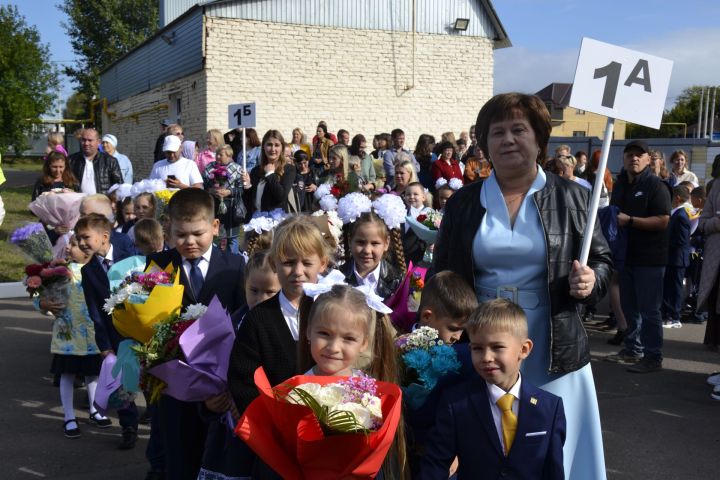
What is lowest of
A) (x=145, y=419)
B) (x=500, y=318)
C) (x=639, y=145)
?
(x=145, y=419)

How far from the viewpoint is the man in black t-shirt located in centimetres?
695

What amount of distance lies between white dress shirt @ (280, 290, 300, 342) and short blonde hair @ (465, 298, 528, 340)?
0.83 m

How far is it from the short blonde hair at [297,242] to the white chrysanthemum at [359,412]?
3.81ft

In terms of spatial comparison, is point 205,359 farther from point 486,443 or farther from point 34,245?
point 34,245

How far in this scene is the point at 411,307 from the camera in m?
4.21

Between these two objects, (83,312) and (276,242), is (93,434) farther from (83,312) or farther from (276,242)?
(276,242)

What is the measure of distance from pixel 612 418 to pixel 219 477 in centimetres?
356

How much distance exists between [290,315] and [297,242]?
13.8 inches

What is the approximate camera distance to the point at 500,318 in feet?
8.70

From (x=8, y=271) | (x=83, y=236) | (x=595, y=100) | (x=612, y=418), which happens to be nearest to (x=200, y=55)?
(x=8, y=271)

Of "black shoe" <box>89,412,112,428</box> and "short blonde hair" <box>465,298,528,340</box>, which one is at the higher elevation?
"short blonde hair" <box>465,298,528,340</box>

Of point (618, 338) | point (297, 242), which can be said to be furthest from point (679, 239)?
point (297, 242)

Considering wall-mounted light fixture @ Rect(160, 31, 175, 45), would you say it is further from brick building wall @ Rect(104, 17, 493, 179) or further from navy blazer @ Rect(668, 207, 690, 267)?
navy blazer @ Rect(668, 207, 690, 267)

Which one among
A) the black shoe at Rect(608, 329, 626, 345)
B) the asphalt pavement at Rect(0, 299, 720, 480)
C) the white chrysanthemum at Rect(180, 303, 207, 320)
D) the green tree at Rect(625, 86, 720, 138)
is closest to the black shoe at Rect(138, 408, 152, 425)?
the asphalt pavement at Rect(0, 299, 720, 480)
